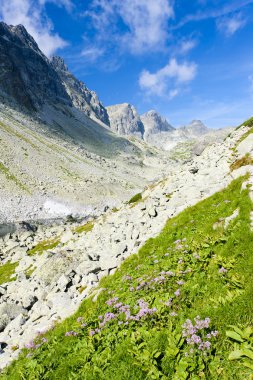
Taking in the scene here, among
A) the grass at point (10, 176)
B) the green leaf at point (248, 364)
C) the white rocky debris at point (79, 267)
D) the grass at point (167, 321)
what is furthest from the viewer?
the grass at point (10, 176)

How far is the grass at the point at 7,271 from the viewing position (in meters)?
29.6

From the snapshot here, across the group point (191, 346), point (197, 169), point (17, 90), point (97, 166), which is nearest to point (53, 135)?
point (97, 166)

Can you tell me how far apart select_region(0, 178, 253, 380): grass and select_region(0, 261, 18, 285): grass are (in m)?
19.3

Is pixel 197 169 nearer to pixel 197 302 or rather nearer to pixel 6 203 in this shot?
pixel 197 302

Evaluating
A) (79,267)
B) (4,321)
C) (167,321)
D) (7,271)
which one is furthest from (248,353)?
(7,271)

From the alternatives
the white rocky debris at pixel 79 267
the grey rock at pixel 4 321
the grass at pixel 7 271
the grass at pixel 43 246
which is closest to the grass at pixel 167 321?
the white rocky debris at pixel 79 267

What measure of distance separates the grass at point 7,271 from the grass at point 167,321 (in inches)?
758

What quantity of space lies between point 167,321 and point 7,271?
27428mm

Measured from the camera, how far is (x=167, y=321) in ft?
30.1

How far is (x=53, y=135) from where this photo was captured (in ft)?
496

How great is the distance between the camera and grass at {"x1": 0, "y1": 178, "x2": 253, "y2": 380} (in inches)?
287

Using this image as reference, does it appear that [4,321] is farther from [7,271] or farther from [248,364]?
[7,271]

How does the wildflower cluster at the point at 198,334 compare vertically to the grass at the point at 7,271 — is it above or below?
above

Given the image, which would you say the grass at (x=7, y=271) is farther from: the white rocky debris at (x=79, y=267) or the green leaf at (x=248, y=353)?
the green leaf at (x=248, y=353)
